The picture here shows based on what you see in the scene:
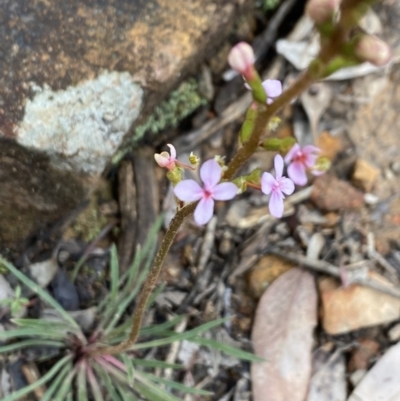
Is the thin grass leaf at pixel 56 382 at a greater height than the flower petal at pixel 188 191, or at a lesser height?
lesser

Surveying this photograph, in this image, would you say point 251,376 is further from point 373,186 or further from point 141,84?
point 141,84

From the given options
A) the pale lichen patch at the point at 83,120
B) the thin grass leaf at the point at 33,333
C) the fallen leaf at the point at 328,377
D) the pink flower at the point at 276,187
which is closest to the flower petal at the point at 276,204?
the pink flower at the point at 276,187

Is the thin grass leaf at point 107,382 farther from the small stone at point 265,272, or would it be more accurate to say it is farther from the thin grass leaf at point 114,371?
the small stone at point 265,272

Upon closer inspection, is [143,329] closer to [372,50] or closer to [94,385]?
[94,385]

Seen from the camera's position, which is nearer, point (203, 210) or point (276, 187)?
point (203, 210)

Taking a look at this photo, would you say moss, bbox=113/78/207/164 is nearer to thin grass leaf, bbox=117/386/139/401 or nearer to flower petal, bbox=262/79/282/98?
thin grass leaf, bbox=117/386/139/401

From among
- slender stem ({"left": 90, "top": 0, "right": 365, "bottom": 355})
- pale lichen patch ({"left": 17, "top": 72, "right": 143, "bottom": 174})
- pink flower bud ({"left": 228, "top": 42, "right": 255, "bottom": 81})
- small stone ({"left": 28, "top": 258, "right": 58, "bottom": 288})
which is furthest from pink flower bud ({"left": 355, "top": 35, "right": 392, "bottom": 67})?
small stone ({"left": 28, "top": 258, "right": 58, "bottom": 288})

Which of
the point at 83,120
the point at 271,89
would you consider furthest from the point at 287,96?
the point at 83,120
